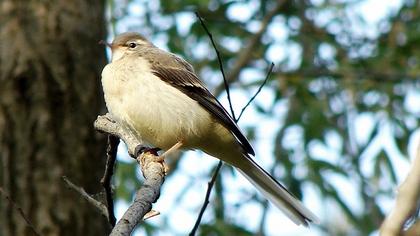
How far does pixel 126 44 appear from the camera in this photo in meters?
5.48

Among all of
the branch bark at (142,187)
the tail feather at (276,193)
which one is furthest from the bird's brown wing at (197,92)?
the branch bark at (142,187)

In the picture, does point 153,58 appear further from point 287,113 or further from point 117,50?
point 287,113

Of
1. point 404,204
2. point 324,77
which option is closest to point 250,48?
point 324,77

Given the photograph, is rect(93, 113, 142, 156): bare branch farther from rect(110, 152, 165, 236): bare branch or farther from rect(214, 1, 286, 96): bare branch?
rect(214, 1, 286, 96): bare branch

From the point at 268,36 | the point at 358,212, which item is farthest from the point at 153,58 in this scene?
the point at 358,212

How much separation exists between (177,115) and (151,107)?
0.70 ft

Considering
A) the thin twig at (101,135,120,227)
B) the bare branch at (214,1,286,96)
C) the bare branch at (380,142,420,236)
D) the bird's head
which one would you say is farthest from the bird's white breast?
the bare branch at (380,142,420,236)

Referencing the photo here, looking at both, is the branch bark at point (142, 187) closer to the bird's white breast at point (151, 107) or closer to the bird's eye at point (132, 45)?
the bird's white breast at point (151, 107)

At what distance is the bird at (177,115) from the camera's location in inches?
181

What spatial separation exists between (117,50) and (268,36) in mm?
3007

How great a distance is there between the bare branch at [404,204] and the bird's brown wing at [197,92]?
3.50m

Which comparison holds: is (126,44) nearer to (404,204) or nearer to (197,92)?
(197,92)

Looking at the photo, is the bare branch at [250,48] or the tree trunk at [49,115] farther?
the bare branch at [250,48]

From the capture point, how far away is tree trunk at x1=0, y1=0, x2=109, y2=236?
199 inches
